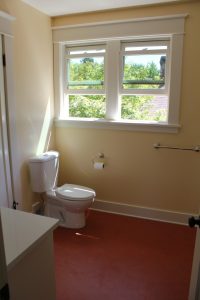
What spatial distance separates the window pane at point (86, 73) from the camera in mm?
3047

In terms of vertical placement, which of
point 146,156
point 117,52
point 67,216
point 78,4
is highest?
point 78,4

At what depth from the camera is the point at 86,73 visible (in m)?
3.13

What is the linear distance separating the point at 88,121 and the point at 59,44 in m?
0.98

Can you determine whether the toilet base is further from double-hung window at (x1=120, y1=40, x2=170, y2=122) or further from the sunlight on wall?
double-hung window at (x1=120, y1=40, x2=170, y2=122)

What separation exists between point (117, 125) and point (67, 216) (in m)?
1.18

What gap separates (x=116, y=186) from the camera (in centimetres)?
314

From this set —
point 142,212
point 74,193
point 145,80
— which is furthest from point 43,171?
point 145,80

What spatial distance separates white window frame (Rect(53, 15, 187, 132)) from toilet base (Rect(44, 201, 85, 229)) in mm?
1032

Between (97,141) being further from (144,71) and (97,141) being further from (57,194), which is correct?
(144,71)

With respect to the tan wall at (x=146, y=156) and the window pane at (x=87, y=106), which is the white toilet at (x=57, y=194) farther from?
the window pane at (x=87, y=106)

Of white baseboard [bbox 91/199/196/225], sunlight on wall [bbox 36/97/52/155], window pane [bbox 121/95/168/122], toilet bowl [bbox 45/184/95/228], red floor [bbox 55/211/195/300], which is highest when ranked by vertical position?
window pane [bbox 121/95/168/122]

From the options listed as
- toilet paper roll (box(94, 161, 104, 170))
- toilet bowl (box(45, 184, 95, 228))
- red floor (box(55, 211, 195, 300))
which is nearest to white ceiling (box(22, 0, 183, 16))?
toilet paper roll (box(94, 161, 104, 170))

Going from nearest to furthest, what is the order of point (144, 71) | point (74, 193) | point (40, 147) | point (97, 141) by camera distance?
1. point (74, 193)
2. point (144, 71)
3. point (40, 147)
4. point (97, 141)

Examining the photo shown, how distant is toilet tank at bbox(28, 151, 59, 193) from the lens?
8.87 feet
